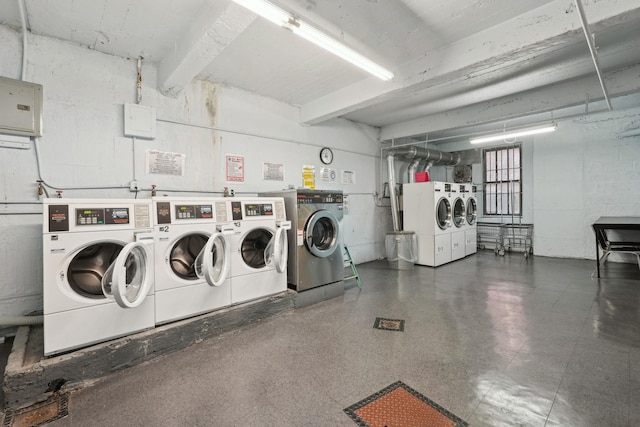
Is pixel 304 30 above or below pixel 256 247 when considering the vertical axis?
above

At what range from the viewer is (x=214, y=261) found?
9.20 ft

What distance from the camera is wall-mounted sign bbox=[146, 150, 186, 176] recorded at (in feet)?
10.3

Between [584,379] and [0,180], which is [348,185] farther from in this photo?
[0,180]

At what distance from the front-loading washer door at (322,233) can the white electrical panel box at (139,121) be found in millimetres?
2041

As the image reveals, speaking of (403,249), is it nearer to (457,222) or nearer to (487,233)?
(457,222)

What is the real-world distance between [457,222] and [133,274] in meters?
5.83

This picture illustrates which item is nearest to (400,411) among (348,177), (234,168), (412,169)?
(234,168)

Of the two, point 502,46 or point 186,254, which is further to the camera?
point 186,254

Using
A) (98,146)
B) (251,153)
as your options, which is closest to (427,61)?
(251,153)

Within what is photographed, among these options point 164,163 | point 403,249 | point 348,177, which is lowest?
point 403,249

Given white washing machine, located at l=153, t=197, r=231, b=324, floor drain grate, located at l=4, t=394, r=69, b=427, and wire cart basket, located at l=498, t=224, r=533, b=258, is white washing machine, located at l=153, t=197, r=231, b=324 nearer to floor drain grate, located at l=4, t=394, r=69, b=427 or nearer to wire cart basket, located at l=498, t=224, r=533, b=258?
floor drain grate, located at l=4, t=394, r=69, b=427

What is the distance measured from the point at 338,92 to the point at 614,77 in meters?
3.50

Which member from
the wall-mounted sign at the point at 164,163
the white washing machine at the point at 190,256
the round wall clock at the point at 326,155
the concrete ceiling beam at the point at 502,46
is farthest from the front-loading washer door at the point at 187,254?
the round wall clock at the point at 326,155

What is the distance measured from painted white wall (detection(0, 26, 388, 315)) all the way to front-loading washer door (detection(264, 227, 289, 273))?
1.17m
